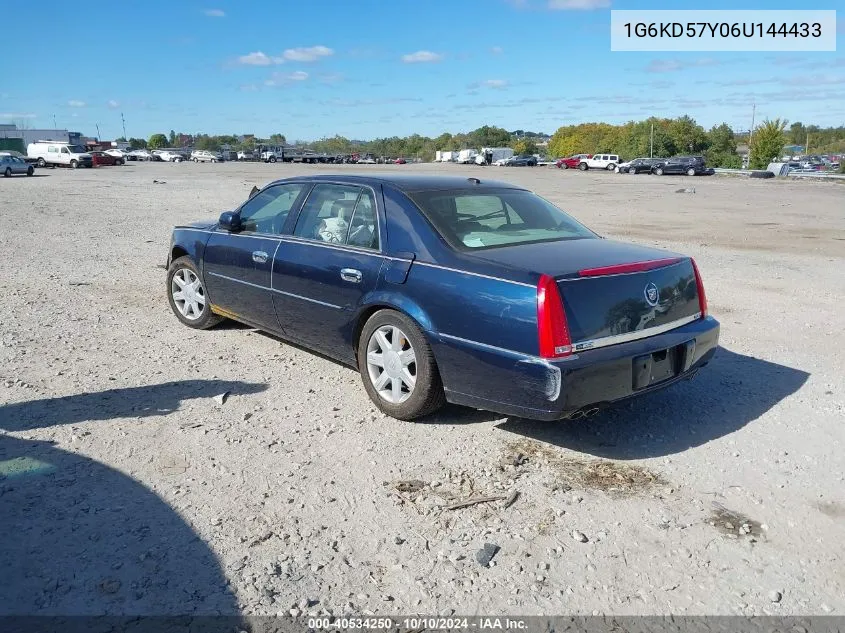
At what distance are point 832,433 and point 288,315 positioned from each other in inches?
149

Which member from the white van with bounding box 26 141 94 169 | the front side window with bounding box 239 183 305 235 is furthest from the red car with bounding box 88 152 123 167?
the front side window with bounding box 239 183 305 235

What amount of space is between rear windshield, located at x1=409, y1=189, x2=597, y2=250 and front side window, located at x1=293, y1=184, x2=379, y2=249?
39 centimetres

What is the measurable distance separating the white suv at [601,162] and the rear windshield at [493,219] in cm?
6291

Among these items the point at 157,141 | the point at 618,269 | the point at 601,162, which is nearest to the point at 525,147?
the point at 601,162

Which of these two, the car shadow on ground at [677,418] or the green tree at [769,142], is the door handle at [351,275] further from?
the green tree at [769,142]

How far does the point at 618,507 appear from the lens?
3.51 m

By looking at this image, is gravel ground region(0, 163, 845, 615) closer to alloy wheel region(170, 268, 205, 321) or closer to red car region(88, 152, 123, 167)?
alloy wheel region(170, 268, 205, 321)

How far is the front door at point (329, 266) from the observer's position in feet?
15.5

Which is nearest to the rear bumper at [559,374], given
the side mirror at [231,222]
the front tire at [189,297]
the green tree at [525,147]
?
the side mirror at [231,222]

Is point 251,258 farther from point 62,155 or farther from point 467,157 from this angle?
point 467,157

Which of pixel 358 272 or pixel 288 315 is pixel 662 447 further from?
pixel 288 315

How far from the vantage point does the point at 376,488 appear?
368cm

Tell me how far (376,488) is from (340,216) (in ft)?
7.14

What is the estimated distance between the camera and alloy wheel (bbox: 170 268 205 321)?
6.54 meters
